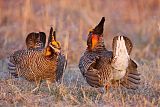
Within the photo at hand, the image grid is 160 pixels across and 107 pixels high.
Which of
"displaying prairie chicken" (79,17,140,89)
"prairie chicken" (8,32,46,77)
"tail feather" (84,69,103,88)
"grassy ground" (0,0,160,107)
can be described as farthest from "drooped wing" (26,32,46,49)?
"tail feather" (84,69,103,88)

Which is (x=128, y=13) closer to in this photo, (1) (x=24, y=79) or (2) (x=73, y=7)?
(2) (x=73, y=7)

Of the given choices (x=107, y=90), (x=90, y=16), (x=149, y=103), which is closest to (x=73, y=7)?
(x=90, y=16)

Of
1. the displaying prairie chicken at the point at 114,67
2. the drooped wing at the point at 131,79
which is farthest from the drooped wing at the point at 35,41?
the drooped wing at the point at 131,79

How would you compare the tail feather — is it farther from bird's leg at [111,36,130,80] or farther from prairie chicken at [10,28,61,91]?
prairie chicken at [10,28,61,91]

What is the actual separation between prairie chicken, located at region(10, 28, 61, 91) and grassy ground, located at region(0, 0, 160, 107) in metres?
0.13

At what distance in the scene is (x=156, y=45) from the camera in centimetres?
974

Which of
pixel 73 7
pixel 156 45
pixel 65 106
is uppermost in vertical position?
pixel 73 7

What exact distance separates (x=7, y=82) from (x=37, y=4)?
705 cm

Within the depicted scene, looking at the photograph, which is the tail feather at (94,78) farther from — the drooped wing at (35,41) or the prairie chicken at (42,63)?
the drooped wing at (35,41)

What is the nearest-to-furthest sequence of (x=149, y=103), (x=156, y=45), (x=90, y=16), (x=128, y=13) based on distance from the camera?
(x=149, y=103)
(x=156, y=45)
(x=90, y=16)
(x=128, y=13)

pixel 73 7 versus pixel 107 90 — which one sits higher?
pixel 73 7

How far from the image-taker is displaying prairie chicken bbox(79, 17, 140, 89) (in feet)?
19.4

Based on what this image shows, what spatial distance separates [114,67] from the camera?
601cm

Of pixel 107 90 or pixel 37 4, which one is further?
pixel 37 4
